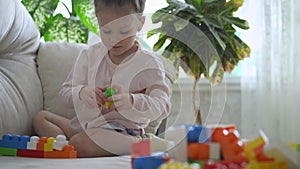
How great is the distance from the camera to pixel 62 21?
2111 millimetres

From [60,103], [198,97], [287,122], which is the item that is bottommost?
[287,122]

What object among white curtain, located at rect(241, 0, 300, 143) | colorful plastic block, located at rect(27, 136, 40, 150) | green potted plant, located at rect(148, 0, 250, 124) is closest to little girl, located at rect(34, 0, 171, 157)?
colorful plastic block, located at rect(27, 136, 40, 150)

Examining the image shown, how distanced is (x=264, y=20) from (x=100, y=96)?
1.16 m

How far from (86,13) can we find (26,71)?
673 millimetres

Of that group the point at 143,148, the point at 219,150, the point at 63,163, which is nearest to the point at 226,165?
the point at 219,150

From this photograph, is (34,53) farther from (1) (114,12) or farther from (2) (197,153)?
(2) (197,153)

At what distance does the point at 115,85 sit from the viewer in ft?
4.06

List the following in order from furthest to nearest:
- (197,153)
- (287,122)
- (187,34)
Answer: (287,122) < (187,34) < (197,153)

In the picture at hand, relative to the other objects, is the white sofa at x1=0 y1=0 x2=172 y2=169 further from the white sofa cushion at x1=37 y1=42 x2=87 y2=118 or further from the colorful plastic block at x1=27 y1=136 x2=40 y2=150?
the colorful plastic block at x1=27 y1=136 x2=40 y2=150

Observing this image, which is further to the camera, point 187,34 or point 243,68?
point 243,68

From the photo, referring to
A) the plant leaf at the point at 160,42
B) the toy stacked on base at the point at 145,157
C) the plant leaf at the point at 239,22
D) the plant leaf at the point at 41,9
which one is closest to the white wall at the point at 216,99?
the plant leaf at the point at 160,42

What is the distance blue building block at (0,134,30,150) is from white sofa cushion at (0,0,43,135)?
7 centimetres


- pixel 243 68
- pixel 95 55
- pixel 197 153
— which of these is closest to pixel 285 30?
pixel 243 68

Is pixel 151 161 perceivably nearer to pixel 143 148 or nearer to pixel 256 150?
pixel 143 148
